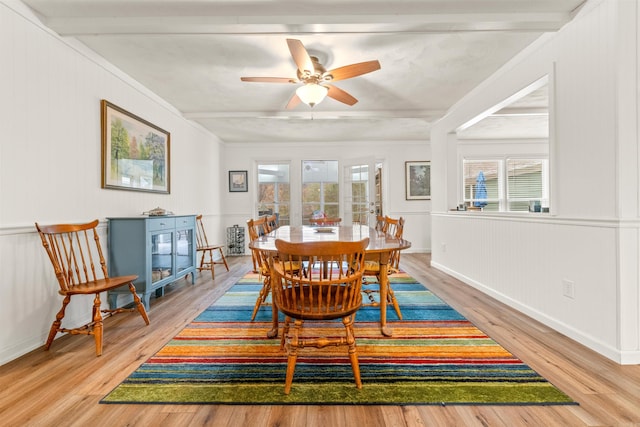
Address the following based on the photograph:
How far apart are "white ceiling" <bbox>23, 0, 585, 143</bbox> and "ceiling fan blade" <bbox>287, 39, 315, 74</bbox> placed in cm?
19

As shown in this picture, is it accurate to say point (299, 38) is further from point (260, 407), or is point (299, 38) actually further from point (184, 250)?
point (184, 250)

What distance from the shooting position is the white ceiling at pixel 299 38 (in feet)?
7.02

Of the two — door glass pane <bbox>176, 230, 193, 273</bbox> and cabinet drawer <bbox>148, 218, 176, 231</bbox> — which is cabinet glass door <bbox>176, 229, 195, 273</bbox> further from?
cabinet drawer <bbox>148, 218, 176, 231</bbox>

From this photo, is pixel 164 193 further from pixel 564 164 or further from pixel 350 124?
pixel 564 164

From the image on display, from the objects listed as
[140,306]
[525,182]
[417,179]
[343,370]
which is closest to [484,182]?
[525,182]

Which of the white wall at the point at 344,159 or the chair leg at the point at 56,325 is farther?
the white wall at the point at 344,159

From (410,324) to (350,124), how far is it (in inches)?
141

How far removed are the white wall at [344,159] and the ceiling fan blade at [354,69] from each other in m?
3.87

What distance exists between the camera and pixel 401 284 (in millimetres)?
3750

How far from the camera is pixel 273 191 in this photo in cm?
659

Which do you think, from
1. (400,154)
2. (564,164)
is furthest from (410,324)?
(400,154)

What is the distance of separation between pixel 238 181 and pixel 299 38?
4335 mm

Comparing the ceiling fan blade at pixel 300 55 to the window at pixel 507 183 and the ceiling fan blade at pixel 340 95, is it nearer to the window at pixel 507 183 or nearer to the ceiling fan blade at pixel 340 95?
the ceiling fan blade at pixel 340 95

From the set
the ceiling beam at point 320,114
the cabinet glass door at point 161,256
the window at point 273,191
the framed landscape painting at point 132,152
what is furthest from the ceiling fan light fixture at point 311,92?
the window at point 273,191
